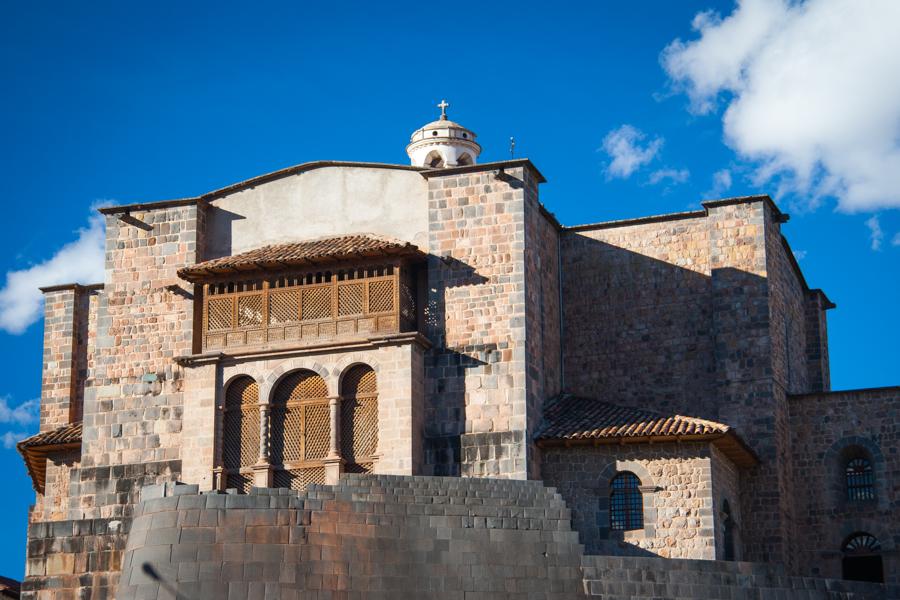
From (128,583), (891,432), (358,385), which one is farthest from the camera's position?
(891,432)

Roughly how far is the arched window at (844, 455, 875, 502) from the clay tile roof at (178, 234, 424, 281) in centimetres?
1162

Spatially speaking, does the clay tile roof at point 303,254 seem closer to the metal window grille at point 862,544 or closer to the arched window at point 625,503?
the arched window at point 625,503

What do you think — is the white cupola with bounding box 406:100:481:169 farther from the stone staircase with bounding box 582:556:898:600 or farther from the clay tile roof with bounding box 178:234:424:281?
the stone staircase with bounding box 582:556:898:600

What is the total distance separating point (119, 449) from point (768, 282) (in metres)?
15.6

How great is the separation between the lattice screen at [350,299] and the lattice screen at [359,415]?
1259 millimetres

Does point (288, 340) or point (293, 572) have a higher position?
point (288, 340)

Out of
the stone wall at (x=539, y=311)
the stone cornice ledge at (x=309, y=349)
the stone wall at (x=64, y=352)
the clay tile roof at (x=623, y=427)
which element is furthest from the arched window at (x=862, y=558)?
the stone wall at (x=64, y=352)

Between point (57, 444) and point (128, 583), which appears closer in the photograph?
point (128, 583)

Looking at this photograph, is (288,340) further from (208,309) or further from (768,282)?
(768,282)

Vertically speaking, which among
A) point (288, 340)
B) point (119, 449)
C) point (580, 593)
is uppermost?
point (288, 340)

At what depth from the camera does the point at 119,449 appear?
37.4 metres

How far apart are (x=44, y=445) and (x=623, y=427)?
48.8 feet

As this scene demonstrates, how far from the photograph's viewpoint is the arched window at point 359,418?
1382 inches

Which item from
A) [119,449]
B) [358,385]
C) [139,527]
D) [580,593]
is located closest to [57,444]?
[119,449]
